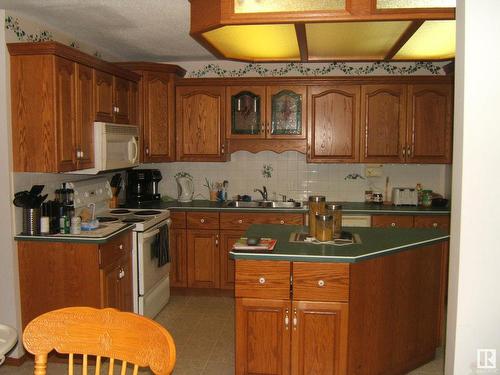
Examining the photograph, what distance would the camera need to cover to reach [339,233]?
A: 3.29m

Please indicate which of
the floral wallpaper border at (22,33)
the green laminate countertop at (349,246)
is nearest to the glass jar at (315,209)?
the green laminate countertop at (349,246)

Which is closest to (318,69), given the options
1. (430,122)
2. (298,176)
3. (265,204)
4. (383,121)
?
(383,121)

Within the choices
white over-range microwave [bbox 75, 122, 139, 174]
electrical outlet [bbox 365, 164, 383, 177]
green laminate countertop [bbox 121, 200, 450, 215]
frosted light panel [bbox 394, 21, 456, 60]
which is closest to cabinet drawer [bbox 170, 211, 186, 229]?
green laminate countertop [bbox 121, 200, 450, 215]

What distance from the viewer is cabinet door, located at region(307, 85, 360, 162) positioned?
4902 mm

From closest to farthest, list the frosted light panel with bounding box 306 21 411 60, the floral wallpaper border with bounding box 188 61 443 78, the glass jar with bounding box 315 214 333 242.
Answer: the frosted light panel with bounding box 306 21 411 60, the glass jar with bounding box 315 214 333 242, the floral wallpaper border with bounding box 188 61 443 78

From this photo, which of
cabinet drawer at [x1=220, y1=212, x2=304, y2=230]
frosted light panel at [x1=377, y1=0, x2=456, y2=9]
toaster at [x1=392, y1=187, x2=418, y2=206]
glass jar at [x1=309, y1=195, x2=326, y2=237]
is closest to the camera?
frosted light panel at [x1=377, y1=0, x2=456, y2=9]

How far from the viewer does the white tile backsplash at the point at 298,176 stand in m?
5.22

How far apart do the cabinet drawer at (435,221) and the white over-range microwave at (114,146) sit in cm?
273

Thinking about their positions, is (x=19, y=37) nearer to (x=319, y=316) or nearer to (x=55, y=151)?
(x=55, y=151)

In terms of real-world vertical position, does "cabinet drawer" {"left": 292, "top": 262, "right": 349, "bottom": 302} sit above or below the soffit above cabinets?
below

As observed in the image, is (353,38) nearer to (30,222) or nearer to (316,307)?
(316,307)

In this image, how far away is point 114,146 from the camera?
4137 mm

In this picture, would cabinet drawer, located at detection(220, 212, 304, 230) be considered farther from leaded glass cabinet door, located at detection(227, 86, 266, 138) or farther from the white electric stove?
leaded glass cabinet door, located at detection(227, 86, 266, 138)

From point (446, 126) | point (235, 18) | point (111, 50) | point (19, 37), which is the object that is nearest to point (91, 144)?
point (19, 37)
